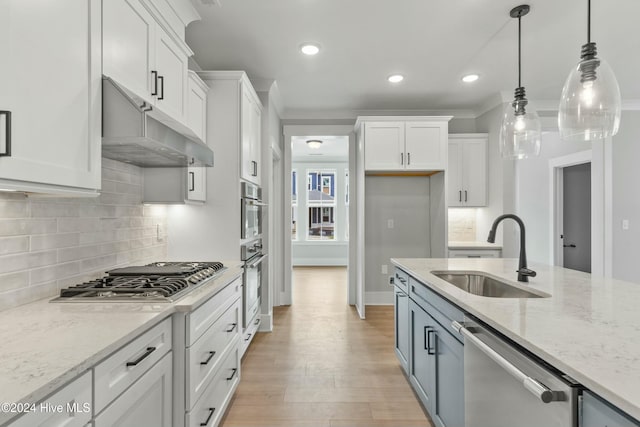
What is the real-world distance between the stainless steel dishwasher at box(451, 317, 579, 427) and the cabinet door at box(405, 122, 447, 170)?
9.38ft

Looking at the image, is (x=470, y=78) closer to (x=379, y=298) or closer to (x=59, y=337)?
(x=379, y=298)

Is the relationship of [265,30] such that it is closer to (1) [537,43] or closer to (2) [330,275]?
(1) [537,43]

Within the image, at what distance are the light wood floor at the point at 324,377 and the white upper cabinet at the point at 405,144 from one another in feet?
6.15

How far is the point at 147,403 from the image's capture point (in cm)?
119

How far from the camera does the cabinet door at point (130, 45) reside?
4.53 feet

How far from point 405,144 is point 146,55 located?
2987 mm

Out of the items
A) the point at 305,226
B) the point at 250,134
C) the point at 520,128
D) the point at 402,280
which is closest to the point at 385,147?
the point at 250,134

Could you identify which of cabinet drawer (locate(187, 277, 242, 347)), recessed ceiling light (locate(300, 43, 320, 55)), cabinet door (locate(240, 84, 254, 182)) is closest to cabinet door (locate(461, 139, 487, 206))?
recessed ceiling light (locate(300, 43, 320, 55))

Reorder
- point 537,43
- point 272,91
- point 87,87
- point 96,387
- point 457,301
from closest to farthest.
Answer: point 96,387 → point 87,87 → point 457,301 → point 537,43 → point 272,91

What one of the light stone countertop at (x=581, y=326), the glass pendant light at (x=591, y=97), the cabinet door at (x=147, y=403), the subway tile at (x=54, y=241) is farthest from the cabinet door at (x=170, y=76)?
the glass pendant light at (x=591, y=97)

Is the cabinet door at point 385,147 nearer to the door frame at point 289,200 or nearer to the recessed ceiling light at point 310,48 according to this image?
the door frame at point 289,200

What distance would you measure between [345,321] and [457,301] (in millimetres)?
2642

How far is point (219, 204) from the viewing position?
2719 millimetres

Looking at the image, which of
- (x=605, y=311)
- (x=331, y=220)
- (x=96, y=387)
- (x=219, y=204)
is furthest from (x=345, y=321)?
(x=331, y=220)
